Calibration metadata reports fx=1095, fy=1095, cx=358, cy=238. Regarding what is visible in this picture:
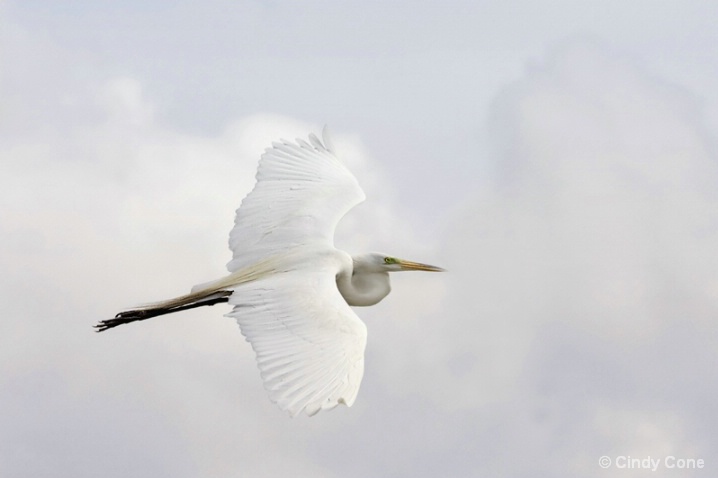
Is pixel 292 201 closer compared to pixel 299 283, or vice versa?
pixel 299 283

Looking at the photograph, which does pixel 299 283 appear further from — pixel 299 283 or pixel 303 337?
pixel 303 337

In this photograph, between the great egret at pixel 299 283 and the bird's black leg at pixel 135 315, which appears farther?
the bird's black leg at pixel 135 315

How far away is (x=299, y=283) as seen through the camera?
10.6 meters

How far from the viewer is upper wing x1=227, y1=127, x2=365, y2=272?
39.9ft

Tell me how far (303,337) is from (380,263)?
306cm

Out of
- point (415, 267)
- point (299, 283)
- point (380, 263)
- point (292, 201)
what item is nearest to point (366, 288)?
point (380, 263)

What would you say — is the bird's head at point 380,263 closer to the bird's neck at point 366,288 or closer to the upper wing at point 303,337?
the bird's neck at point 366,288

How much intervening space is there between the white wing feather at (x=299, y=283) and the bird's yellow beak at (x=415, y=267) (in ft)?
3.02

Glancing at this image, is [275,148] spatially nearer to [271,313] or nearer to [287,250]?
[287,250]

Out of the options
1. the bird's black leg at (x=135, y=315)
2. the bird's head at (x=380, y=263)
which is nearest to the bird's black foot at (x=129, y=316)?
the bird's black leg at (x=135, y=315)

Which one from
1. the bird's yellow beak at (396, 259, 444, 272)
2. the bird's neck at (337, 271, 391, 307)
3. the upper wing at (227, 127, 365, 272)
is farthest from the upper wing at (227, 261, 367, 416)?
the bird's yellow beak at (396, 259, 444, 272)

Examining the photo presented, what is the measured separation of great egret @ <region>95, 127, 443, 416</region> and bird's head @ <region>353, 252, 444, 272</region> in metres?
0.01

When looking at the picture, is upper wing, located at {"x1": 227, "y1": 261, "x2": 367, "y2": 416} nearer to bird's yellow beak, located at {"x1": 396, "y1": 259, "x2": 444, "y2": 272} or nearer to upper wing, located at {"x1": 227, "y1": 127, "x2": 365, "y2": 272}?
upper wing, located at {"x1": 227, "y1": 127, "x2": 365, "y2": 272}

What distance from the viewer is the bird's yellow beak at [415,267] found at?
12.8 m
